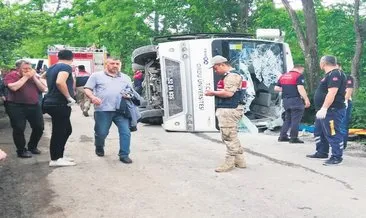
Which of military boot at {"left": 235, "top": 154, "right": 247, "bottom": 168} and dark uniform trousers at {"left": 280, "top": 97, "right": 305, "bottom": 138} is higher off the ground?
dark uniform trousers at {"left": 280, "top": 97, "right": 305, "bottom": 138}

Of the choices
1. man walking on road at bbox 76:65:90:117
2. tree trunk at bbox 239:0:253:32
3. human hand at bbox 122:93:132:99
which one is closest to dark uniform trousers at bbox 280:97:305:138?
human hand at bbox 122:93:132:99

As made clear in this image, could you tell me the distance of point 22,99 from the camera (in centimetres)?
743

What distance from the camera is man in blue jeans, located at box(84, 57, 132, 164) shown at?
7.14m

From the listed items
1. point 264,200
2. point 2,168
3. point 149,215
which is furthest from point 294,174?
point 2,168

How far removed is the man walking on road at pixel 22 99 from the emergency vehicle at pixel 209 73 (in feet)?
13.7

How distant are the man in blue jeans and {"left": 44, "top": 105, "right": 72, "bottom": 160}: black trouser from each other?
20.8 inches

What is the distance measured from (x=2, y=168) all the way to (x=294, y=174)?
4193 millimetres

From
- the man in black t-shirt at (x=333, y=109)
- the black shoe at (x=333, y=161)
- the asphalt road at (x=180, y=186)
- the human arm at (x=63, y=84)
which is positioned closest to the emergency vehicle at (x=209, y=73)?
the asphalt road at (x=180, y=186)

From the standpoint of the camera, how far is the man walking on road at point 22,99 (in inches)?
289

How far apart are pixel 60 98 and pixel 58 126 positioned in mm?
414

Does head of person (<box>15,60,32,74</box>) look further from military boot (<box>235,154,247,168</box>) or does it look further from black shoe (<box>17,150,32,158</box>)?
military boot (<box>235,154,247,168</box>)

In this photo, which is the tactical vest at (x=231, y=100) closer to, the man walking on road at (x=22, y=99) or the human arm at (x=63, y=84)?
the human arm at (x=63, y=84)

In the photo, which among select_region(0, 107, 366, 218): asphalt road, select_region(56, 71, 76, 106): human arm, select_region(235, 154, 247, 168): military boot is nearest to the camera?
select_region(0, 107, 366, 218): asphalt road

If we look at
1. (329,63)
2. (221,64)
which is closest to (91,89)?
(221,64)
